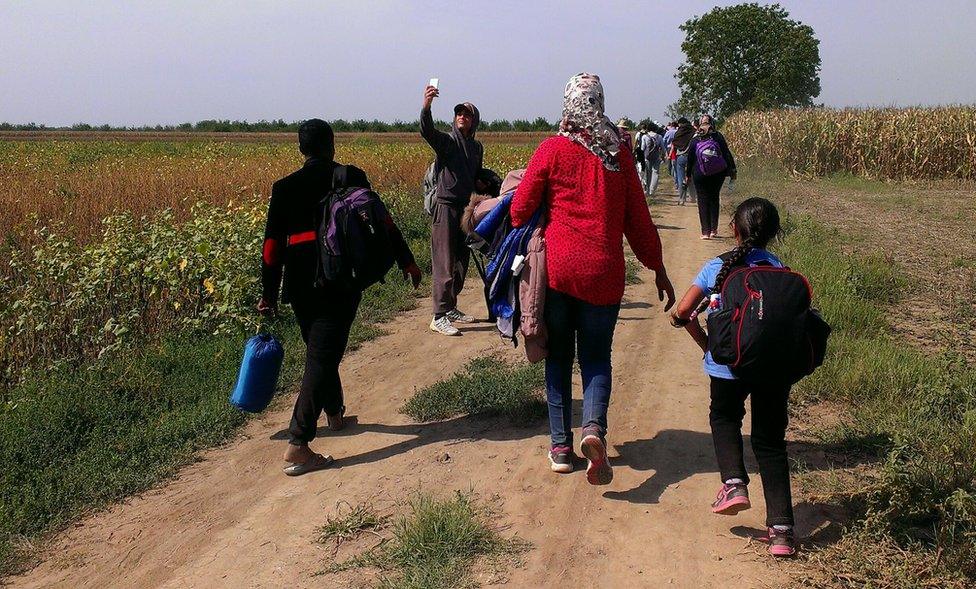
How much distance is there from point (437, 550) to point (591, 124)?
6.80 feet

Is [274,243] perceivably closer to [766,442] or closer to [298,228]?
[298,228]

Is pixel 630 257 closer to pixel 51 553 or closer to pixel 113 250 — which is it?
pixel 113 250

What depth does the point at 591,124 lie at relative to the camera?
3783 mm

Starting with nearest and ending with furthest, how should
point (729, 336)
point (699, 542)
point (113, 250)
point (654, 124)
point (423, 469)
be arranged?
1. point (729, 336)
2. point (699, 542)
3. point (423, 469)
4. point (113, 250)
5. point (654, 124)

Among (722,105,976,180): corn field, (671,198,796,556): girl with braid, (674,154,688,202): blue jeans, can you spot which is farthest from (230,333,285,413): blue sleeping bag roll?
(722,105,976,180): corn field

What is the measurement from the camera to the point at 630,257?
33.0 ft

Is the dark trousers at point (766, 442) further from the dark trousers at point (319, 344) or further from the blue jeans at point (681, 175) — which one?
the blue jeans at point (681, 175)

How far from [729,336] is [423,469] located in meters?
2.00

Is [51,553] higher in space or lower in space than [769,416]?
lower

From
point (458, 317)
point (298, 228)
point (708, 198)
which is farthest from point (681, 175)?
point (298, 228)

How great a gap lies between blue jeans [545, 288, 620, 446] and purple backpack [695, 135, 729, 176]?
7.19 m

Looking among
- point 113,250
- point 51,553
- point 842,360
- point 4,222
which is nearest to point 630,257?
point 842,360

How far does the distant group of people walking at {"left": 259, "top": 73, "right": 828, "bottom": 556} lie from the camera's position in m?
3.40

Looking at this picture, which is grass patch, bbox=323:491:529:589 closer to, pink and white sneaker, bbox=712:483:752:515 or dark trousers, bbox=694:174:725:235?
pink and white sneaker, bbox=712:483:752:515
